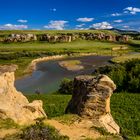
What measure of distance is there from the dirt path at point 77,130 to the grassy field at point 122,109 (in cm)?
1630

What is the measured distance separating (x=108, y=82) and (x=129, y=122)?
16.2 meters

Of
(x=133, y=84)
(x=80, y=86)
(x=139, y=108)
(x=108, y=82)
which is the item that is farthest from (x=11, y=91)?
(x=133, y=84)

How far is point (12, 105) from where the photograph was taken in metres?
28.3

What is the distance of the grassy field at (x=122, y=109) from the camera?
4344cm

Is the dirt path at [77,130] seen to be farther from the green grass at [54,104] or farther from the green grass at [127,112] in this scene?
the green grass at [54,104]

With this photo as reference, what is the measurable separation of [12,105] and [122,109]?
23447 mm

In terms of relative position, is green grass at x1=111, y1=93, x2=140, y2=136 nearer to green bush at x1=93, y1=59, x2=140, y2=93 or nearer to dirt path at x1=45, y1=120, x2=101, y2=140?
dirt path at x1=45, y1=120, x2=101, y2=140

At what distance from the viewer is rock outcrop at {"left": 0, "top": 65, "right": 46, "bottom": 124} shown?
26141mm

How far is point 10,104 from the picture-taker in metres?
28.3

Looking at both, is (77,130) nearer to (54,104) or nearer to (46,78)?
(54,104)

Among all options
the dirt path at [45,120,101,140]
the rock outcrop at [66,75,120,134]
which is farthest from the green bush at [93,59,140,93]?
the dirt path at [45,120,101,140]

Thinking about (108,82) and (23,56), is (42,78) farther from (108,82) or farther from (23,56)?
(108,82)

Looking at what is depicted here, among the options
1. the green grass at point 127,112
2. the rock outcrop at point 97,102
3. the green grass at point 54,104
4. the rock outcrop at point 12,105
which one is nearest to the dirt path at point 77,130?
the rock outcrop at point 97,102

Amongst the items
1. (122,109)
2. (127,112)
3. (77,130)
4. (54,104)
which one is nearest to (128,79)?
(122,109)
